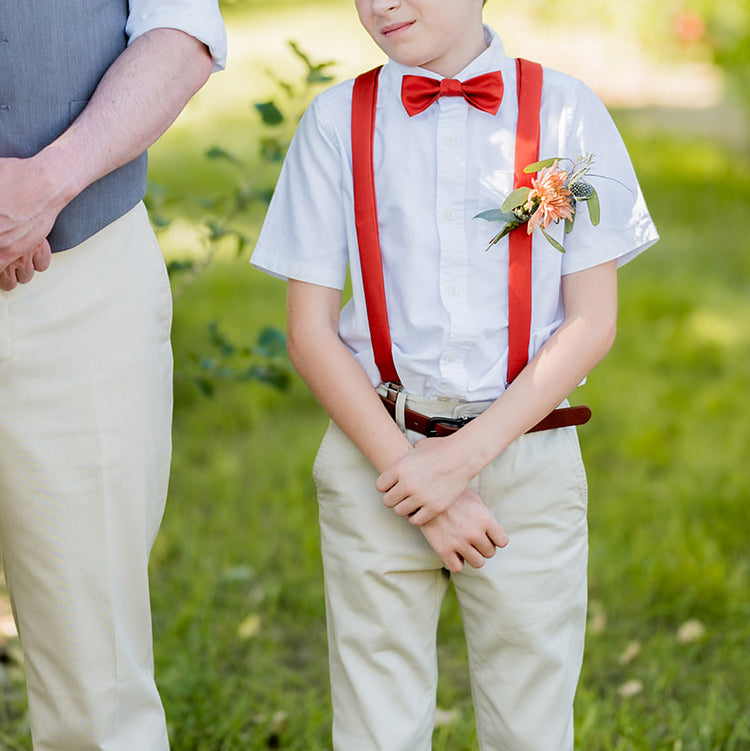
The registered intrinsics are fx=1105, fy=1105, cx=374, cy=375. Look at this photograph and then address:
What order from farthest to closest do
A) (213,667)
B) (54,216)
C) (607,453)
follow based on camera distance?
(607,453)
(213,667)
(54,216)

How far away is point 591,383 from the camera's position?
14.1 feet

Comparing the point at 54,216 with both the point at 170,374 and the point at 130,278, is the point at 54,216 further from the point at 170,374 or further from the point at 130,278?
the point at 170,374

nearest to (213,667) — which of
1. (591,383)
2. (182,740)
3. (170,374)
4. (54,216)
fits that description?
(182,740)

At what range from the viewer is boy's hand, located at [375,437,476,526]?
5.56ft

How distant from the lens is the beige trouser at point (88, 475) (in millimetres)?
1610

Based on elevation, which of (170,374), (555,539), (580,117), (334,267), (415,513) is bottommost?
(555,539)

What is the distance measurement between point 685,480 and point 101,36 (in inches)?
99.9

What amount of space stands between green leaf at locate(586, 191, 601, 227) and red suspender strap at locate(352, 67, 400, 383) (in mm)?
326

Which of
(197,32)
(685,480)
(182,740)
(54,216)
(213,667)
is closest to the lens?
(54,216)

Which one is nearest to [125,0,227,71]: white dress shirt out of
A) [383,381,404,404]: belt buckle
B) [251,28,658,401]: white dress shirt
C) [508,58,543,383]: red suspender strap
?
[251,28,658,401]: white dress shirt

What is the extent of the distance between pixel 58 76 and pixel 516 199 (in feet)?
2.24

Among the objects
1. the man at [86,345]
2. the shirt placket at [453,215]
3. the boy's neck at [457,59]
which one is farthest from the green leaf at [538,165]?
the man at [86,345]

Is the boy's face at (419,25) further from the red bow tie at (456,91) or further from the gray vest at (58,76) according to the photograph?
the gray vest at (58,76)

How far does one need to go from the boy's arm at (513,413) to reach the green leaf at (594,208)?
11 centimetres
